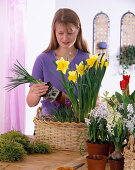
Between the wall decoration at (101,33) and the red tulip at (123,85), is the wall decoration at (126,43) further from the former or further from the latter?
the red tulip at (123,85)

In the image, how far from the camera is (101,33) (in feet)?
17.0

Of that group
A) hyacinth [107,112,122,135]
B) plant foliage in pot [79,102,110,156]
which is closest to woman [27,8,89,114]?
plant foliage in pot [79,102,110,156]

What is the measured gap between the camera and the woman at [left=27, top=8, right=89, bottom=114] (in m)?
1.47

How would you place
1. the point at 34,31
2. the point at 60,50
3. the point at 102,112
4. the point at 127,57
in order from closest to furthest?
the point at 102,112 < the point at 60,50 < the point at 34,31 < the point at 127,57

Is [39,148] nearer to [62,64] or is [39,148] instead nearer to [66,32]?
[62,64]

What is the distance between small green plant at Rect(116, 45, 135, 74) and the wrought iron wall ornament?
9 cm

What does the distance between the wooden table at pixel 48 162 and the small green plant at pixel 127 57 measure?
4400mm

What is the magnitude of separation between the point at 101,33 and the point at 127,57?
0.77m

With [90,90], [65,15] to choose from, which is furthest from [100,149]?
[65,15]

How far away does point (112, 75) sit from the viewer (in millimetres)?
5273

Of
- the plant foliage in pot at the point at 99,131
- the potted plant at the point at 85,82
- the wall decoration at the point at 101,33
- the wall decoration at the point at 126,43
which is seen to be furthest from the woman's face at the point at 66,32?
the wall decoration at the point at 126,43

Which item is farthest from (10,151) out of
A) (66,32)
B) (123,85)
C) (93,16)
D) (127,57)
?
(127,57)

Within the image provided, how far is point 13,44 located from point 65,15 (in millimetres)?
1504

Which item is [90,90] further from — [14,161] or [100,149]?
[14,161]
